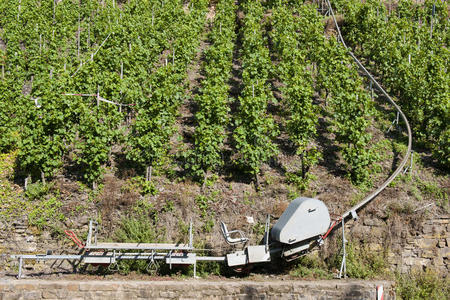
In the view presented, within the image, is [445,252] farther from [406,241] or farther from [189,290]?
[189,290]

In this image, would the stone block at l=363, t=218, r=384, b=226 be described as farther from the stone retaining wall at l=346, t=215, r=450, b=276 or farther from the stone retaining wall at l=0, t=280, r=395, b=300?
the stone retaining wall at l=0, t=280, r=395, b=300

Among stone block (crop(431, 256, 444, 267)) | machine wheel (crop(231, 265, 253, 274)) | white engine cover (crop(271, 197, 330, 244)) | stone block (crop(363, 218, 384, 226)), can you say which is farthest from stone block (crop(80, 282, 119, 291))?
stone block (crop(431, 256, 444, 267))

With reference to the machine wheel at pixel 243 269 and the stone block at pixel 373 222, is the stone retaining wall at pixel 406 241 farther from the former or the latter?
the machine wheel at pixel 243 269

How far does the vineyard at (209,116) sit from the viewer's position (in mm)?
11836

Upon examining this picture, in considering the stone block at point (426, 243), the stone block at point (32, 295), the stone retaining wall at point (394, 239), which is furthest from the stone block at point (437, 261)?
the stone block at point (32, 295)

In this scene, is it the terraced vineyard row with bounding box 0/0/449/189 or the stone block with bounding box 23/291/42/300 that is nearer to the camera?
the stone block with bounding box 23/291/42/300

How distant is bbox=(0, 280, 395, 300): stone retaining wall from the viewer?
8062 millimetres

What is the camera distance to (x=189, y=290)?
8531 mm

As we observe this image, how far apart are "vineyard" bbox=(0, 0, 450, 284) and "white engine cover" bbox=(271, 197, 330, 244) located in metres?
1.92

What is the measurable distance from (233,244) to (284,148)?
15.7ft

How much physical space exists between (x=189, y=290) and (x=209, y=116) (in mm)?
5811

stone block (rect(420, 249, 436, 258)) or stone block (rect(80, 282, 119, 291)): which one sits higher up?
stone block (rect(420, 249, 436, 258))

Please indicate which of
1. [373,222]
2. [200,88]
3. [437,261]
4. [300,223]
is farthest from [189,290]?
[200,88]

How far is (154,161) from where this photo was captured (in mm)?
12312
